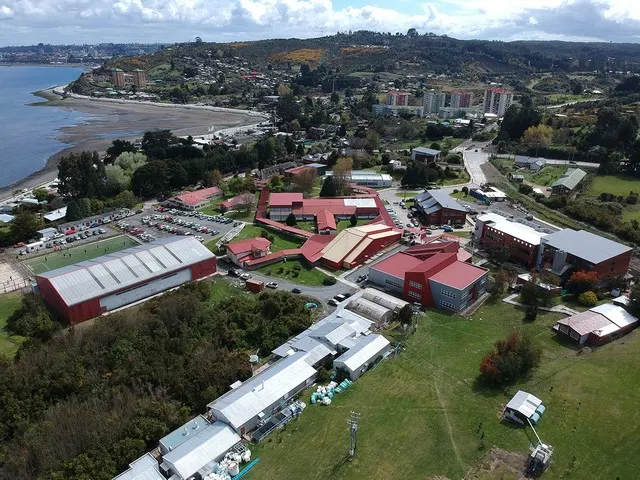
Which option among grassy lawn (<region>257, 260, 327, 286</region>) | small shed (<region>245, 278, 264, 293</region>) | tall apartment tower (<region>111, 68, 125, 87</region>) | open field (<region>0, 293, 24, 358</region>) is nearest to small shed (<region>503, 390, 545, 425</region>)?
grassy lawn (<region>257, 260, 327, 286</region>)

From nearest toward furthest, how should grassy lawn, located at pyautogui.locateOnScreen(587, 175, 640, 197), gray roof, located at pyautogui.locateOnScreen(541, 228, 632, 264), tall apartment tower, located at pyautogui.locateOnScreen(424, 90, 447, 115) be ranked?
1. gray roof, located at pyautogui.locateOnScreen(541, 228, 632, 264)
2. grassy lawn, located at pyautogui.locateOnScreen(587, 175, 640, 197)
3. tall apartment tower, located at pyautogui.locateOnScreen(424, 90, 447, 115)

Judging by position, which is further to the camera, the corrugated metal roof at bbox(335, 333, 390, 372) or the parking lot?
the parking lot

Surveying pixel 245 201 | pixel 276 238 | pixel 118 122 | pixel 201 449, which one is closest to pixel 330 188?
pixel 245 201

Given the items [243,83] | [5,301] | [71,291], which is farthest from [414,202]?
[243,83]

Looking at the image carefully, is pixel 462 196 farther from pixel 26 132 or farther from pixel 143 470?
pixel 26 132

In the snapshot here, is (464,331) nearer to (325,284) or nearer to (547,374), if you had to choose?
(547,374)

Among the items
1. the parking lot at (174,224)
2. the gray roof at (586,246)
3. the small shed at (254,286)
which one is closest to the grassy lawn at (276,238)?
the parking lot at (174,224)

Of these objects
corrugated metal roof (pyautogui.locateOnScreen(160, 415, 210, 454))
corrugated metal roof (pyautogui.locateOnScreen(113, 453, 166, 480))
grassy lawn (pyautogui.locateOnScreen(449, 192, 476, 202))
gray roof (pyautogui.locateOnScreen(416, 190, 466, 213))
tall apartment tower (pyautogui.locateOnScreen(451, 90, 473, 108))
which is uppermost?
tall apartment tower (pyautogui.locateOnScreen(451, 90, 473, 108))

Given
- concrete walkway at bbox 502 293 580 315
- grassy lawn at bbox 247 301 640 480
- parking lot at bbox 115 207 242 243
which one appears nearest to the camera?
grassy lawn at bbox 247 301 640 480

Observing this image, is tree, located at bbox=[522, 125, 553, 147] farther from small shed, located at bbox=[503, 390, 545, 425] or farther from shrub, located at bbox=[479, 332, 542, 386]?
small shed, located at bbox=[503, 390, 545, 425]
